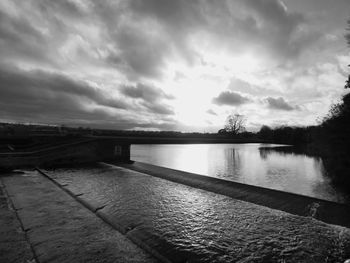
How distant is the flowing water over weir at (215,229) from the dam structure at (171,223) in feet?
0.07

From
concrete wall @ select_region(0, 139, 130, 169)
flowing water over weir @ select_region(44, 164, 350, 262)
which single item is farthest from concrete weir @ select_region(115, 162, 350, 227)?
concrete wall @ select_region(0, 139, 130, 169)

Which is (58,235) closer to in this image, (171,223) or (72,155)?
(171,223)

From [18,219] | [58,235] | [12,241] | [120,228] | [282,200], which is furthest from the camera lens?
[282,200]

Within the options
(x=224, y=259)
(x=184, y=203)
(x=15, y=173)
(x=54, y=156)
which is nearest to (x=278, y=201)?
(x=184, y=203)

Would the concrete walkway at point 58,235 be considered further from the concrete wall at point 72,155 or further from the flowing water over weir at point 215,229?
the concrete wall at point 72,155

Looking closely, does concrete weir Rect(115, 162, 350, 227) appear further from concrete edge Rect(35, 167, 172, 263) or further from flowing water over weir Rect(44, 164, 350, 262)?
concrete edge Rect(35, 167, 172, 263)

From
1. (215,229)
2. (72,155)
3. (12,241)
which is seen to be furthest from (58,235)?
(72,155)

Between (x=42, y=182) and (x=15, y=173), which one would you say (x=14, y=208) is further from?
(x=15, y=173)

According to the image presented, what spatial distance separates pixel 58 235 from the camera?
454 centimetres

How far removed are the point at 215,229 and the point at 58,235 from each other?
3785 millimetres

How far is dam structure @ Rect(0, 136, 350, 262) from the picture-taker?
13.1ft

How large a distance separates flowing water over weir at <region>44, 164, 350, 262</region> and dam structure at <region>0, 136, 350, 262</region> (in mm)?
21

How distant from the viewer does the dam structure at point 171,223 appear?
3.99 meters

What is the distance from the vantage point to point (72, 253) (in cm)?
384
